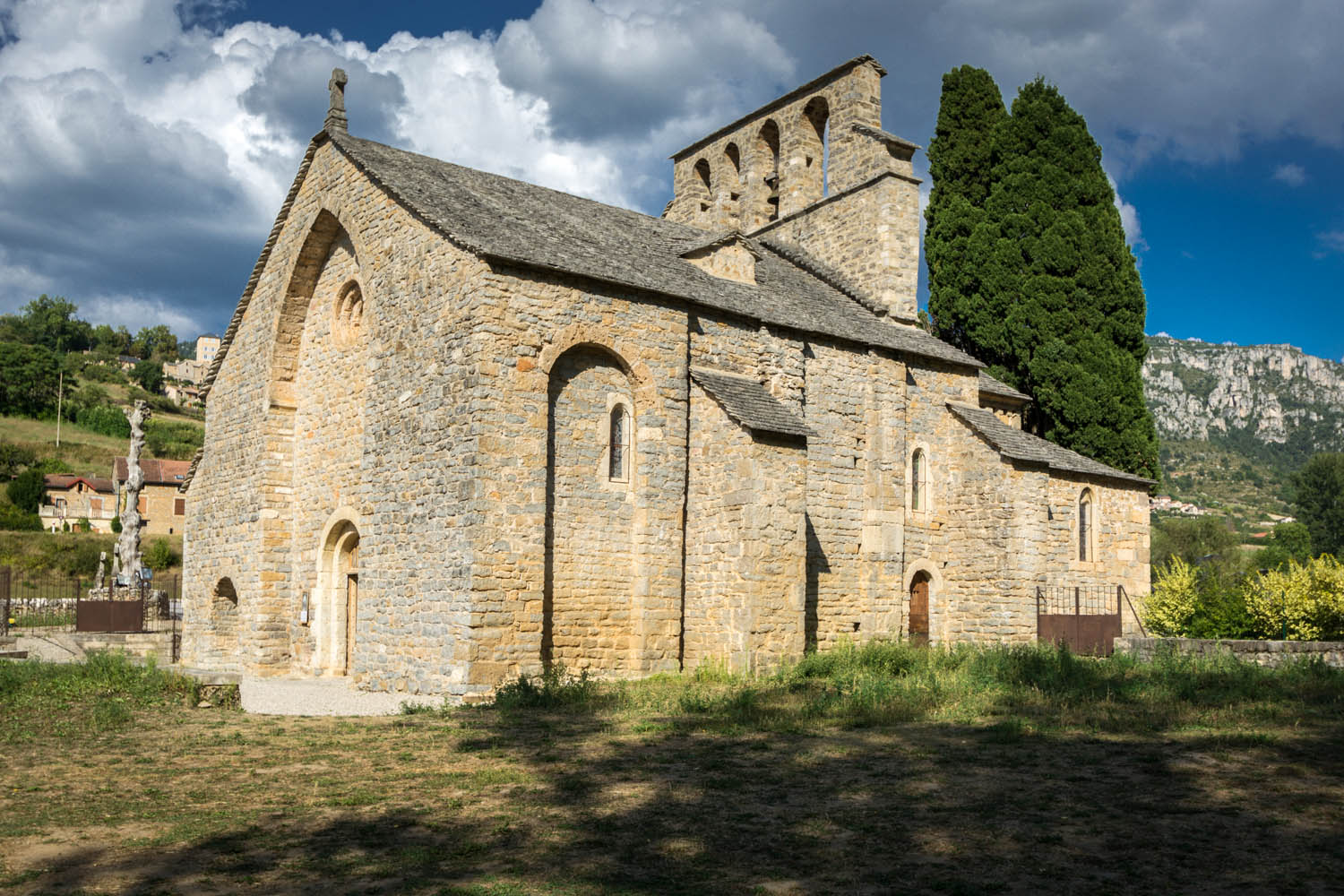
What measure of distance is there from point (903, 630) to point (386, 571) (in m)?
10.2

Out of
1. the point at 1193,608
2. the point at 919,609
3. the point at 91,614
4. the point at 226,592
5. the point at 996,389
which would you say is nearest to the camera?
the point at 1193,608

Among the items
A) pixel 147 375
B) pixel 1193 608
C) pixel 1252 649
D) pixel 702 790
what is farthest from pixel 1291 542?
pixel 147 375

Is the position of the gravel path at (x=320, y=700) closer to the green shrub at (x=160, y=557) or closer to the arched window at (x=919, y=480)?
the arched window at (x=919, y=480)

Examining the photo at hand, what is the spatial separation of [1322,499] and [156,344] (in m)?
122

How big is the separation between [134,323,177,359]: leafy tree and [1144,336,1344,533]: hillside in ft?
380

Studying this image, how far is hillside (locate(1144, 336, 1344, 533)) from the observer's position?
367 ft

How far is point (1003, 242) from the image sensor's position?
92.8 feet

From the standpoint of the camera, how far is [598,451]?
16.3 m

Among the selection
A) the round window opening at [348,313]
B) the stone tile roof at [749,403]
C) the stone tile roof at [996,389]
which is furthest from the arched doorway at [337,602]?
the stone tile roof at [996,389]

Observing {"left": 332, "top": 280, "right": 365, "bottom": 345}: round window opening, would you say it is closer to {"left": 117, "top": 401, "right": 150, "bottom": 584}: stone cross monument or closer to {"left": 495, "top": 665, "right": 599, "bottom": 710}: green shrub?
{"left": 495, "top": 665, "right": 599, "bottom": 710}: green shrub

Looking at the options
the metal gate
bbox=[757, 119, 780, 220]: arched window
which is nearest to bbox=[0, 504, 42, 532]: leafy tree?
bbox=[757, 119, 780, 220]: arched window

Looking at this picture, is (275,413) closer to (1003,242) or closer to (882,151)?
(882,151)

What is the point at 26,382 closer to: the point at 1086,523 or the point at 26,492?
the point at 26,492

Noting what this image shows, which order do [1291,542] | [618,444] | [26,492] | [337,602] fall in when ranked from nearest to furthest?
[618,444] < [337,602] < [26,492] < [1291,542]
